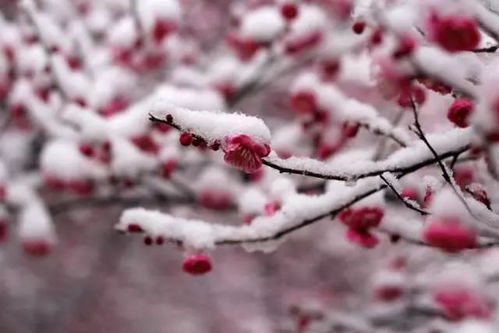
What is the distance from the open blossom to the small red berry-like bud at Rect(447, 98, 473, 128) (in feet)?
1.40

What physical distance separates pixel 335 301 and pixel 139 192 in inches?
148

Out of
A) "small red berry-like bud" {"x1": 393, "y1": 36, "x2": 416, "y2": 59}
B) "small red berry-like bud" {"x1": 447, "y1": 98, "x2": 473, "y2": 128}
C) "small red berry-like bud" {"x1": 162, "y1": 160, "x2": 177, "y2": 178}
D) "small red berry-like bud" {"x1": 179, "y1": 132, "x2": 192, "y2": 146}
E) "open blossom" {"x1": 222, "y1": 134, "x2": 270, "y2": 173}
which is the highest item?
"small red berry-like bud" {"x1": 162, "y1": 160, "x2": 177, "y2": 178}

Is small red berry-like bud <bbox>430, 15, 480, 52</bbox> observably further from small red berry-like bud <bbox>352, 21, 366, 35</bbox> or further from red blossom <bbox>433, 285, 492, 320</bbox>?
red blossom <bbox>433, 285, 492, 320</bbox>

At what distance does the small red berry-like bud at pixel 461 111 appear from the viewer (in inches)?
56.4

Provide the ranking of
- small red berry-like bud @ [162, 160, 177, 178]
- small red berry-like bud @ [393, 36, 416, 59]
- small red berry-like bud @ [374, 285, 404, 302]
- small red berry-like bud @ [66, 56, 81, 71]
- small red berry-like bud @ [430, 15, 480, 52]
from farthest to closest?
1. small red berry-like bud @ [66, 56, 81, 71]
2. small red berry-like bud @ [374, 285, 404, 302]
3. small red berry-like bud @ [162, 160, 177, 178]
4. small red berry-like bud @ [393, 36, 416, 59]
5. small red berry-like bud @ [430, 15, 480, 52]

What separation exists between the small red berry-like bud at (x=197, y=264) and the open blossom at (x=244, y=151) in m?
0.58

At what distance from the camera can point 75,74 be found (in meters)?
3.74

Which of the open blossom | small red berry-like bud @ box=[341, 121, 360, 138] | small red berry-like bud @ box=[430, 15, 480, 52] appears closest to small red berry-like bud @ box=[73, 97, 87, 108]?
small red berry-like bud @ box=[341, 121, 360, 138]

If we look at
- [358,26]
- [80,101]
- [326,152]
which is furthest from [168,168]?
[358,26]

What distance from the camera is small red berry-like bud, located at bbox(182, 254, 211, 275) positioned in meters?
1.83

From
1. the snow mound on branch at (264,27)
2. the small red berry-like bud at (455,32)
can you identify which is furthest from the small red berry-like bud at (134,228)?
the snow mound on branch at (264,27)

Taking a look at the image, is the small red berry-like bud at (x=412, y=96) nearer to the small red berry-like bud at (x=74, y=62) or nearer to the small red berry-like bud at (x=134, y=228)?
the small red berry-like bud at (x=134, y=228)

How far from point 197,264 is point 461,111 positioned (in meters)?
0.81

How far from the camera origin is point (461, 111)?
56.6 inches
